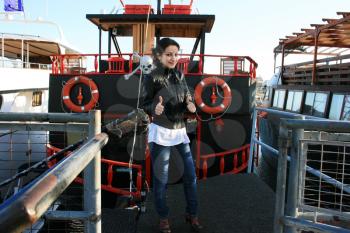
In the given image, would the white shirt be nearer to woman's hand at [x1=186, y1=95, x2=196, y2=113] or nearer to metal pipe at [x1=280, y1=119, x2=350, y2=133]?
woman's hand at [x1=186, y1=95, x2=196, y2=113]

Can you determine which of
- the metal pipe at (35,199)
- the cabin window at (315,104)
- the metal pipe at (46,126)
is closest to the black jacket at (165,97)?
the metal pipe at (46,126)

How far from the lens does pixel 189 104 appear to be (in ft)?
10.9

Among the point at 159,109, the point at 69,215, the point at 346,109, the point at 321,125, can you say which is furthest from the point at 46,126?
the point at 346,109

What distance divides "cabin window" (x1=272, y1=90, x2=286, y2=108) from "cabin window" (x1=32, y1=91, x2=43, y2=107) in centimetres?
1118

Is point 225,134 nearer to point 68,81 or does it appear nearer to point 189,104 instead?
point 68,81

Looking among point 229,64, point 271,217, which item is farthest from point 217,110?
point 271,217

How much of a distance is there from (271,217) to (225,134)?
3593 mm

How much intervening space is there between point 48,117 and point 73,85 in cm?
532

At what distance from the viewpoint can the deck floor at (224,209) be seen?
3.66 metres

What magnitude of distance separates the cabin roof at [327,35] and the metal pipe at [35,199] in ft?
37.3

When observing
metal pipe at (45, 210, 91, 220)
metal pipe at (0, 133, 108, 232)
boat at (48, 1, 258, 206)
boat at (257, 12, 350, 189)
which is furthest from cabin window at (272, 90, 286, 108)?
metal pipe at (0, 133, 108, 232)

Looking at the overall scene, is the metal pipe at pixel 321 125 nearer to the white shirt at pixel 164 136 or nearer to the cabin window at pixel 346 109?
the white shirt at pixel 164 136

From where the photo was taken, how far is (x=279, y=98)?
16.7 m

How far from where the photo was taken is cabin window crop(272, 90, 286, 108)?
52.8 feet
